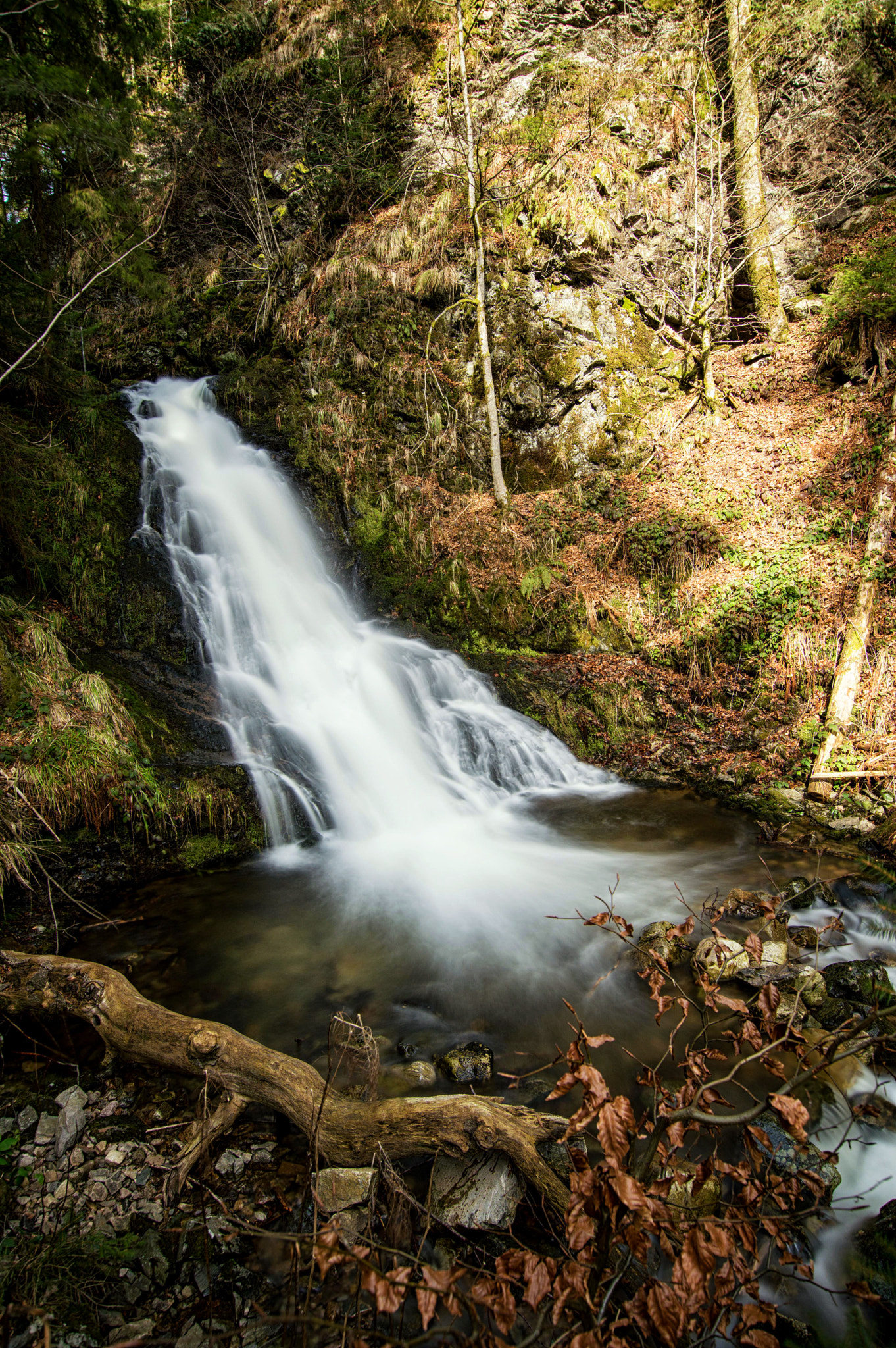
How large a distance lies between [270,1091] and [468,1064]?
1256 mm

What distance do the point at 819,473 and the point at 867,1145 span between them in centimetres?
791

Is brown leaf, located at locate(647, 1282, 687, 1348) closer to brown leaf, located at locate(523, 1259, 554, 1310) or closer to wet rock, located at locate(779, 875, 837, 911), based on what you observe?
brown leaf, located at locate(523, 1259, 554, 1310)

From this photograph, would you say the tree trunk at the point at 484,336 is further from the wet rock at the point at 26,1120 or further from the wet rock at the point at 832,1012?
the wet rock at the point at 26,1120

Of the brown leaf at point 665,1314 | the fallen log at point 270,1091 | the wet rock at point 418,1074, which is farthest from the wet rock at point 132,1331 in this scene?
the brown leaf at point 665,1314

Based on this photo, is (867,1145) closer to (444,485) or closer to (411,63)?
(444,485)

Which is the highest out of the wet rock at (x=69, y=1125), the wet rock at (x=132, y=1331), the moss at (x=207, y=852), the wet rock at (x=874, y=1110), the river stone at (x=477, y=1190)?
the moss at (x=207, y=852)

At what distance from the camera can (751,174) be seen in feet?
33.5

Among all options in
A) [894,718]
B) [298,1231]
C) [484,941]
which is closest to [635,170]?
[894,718]

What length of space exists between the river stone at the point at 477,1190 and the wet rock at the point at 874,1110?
1.99 m

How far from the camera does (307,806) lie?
6.50 m

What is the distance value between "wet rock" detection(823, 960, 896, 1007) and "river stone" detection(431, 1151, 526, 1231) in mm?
2745

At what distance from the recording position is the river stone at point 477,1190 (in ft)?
8.03

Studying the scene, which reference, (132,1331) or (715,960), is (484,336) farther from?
(132,1331)

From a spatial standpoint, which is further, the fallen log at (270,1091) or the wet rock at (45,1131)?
the wet rock at (45,1131)
